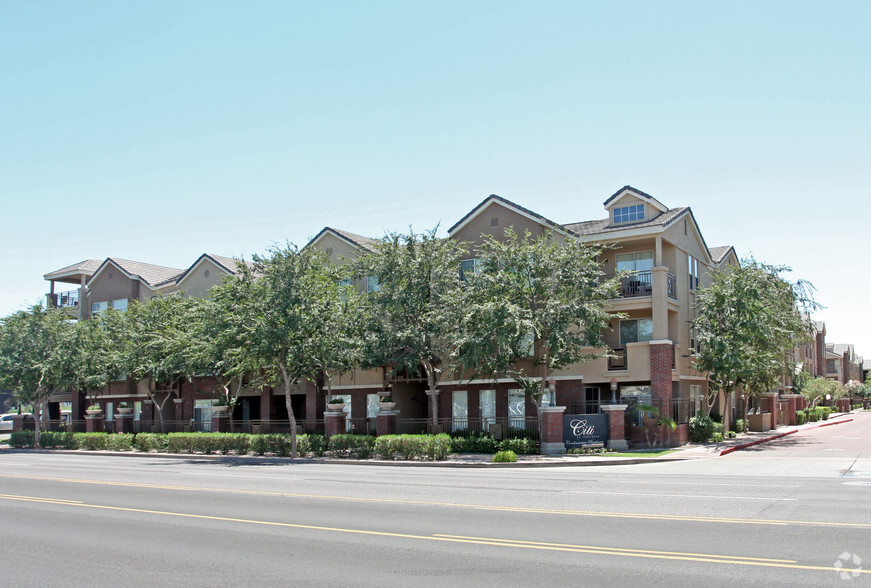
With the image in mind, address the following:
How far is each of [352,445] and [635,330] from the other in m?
13.8

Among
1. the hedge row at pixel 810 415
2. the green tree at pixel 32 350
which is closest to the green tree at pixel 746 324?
the hedge row at pixel 810 415

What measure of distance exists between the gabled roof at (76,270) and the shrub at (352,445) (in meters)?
30.4

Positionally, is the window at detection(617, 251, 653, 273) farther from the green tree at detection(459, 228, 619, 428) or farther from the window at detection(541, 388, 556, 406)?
the window at detection(541, 388, 556, 406)

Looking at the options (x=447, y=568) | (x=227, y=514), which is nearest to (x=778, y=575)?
(x=447, y=568)

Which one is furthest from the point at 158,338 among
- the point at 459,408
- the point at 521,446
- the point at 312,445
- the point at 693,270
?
the point at 693,270

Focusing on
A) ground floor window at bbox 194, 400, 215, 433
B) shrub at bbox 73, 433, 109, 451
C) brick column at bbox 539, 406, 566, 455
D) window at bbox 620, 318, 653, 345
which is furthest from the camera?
ground floor window at bbox 194, 400, 215, 433

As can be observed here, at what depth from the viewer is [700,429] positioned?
33781mm

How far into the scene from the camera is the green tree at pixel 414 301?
102 feet

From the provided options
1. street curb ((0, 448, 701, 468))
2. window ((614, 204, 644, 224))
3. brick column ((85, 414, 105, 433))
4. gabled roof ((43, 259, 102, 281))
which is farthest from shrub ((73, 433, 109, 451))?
window ((614, 204, 644, 224))

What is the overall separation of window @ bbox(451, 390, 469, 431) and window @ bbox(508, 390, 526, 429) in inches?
86.4

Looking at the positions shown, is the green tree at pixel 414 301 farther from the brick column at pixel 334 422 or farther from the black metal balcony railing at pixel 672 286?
the black metal balcony railing at pixel 672 286

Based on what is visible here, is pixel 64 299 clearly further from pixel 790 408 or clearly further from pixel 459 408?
pixel 790 408

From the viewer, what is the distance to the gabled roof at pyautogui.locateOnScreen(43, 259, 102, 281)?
53.8 meters

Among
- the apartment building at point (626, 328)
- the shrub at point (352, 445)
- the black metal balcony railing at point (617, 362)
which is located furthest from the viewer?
the black metal balcony railing at point (617, 362)
